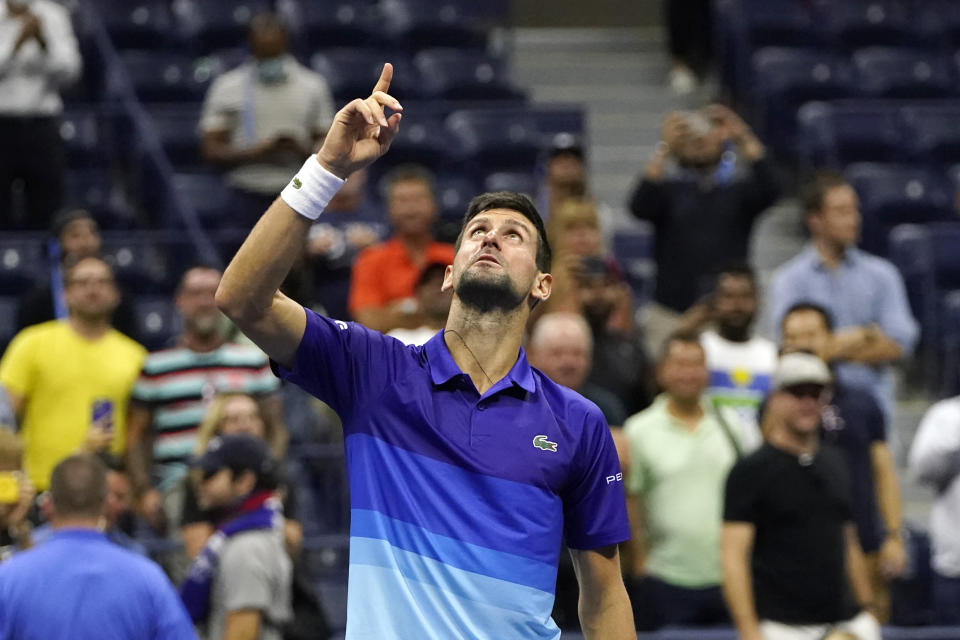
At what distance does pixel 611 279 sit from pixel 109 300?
95.9 inches

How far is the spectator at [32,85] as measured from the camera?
10.1 m

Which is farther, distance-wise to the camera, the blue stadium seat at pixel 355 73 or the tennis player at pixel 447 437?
the blue stadium seat at pixel 355 73

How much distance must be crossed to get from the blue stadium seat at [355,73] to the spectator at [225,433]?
16.3 ft

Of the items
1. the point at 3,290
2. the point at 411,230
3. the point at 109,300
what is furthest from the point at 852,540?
the point at 3,290

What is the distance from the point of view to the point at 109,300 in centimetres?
816

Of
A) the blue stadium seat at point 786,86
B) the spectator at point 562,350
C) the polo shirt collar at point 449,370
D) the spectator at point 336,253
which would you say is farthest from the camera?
the blue stadium seat at point 786,86

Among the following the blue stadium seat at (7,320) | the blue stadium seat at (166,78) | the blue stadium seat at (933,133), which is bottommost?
the blue stadium seat at (7,320)

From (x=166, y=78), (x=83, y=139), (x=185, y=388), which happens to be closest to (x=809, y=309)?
(x=185, y=388)

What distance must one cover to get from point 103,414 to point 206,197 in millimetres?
3676

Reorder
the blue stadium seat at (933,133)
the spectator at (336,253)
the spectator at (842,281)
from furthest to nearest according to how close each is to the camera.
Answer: the blue stadium seat at (933,133)
the spectator at (336,253)
the spectator at (842,281)

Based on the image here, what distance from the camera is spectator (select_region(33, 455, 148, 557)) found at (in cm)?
699

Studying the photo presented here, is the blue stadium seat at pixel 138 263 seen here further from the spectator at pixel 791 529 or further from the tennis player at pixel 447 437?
the tennis player at pixel 447 437

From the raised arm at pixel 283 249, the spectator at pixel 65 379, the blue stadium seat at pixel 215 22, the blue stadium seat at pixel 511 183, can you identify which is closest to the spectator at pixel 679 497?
the spectator at pixel 65 379

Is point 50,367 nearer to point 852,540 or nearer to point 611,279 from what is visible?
point 611,279
